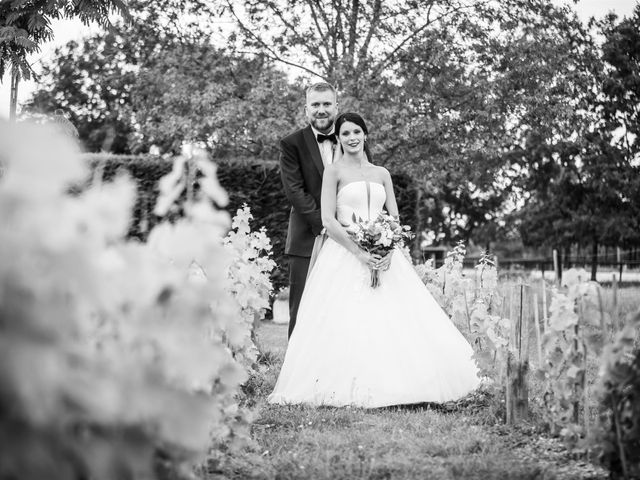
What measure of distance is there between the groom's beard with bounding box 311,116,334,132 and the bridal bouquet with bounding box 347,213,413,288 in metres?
1.12

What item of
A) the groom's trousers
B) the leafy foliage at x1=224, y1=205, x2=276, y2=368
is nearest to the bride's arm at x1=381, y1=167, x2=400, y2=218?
the groom's trousers

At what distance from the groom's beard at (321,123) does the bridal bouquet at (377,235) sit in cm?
112

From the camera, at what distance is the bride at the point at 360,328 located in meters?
4.67

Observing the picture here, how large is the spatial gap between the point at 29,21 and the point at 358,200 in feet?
9.48

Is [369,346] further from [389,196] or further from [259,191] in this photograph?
[259,191]

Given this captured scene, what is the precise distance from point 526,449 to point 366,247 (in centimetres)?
205

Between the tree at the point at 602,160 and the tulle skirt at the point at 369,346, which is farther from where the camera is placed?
the tree at the point at 602,160

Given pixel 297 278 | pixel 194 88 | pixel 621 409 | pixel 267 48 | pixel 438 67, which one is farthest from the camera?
pixel 267 48

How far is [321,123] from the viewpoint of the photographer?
585 cm

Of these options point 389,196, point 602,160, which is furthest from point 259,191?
point 602,160

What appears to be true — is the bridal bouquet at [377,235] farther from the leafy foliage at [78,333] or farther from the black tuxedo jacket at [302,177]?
the leafy foliage at [78,333]

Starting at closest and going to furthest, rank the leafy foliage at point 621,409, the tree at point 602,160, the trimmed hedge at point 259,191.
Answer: the leafy foliage at point 621,409 → the trimmed hedge at point 259,191 → the tree at point 602,160

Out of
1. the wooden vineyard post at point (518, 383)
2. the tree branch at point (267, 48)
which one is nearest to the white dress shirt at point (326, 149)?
the wooden vineyard post at point (518, 383)

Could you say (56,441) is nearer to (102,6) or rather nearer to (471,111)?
(102,6)
